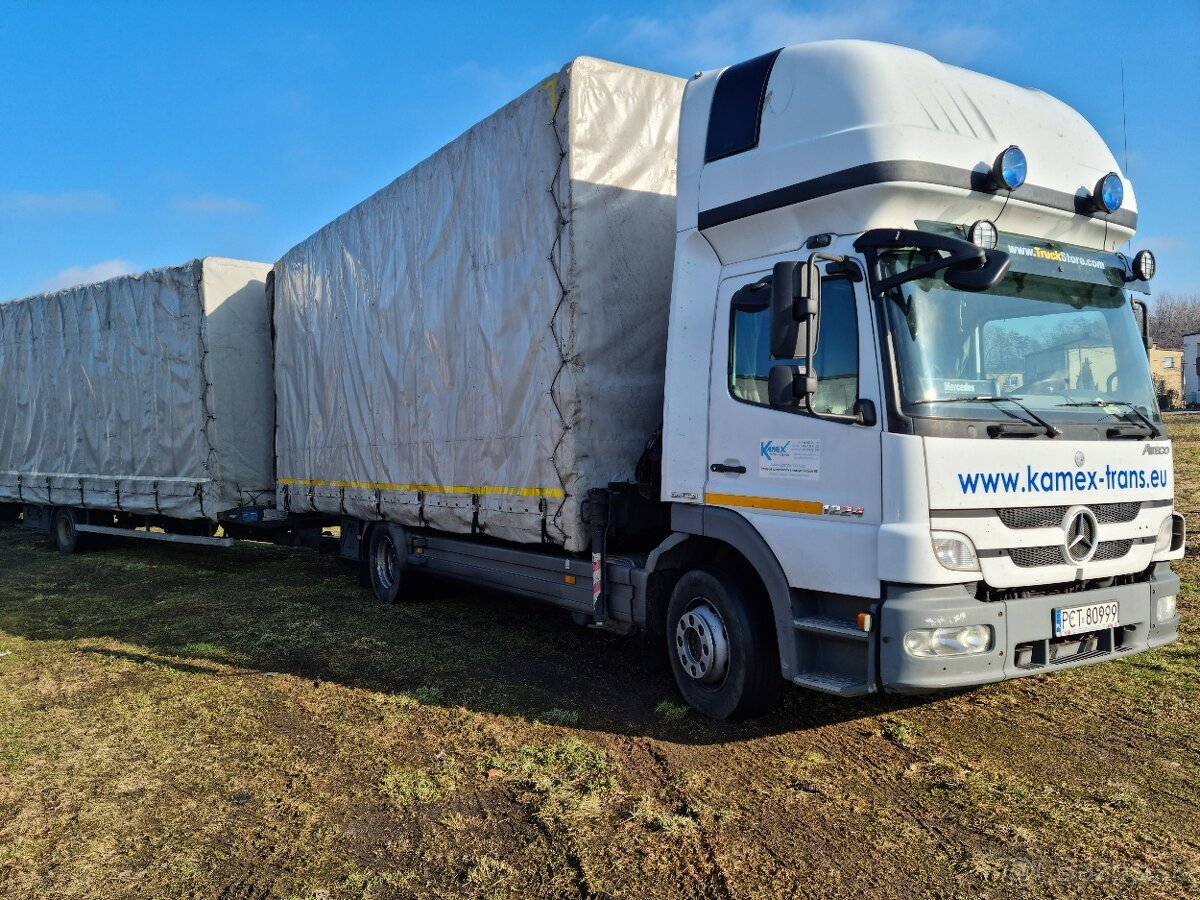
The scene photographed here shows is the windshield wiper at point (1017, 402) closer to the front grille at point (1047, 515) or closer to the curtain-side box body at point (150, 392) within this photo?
the front grille at point (1047, 515)

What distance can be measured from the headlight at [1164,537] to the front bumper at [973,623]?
2.14ft

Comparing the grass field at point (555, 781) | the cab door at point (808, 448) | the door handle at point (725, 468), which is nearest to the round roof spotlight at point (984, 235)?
the cab door at point (808, 448)

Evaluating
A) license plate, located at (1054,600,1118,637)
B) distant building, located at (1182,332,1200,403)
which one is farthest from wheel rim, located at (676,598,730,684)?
distant building, located at (1182,332,1200,403)

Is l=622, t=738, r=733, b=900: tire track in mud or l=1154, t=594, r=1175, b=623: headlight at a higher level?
l=1154, t=594, r=1175, b=623: headlight

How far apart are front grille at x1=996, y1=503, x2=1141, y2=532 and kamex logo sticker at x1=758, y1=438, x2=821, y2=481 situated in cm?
89

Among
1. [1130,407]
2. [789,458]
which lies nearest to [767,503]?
[789,458]

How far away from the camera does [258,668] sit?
6.96 meters

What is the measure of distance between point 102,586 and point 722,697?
29.6ft

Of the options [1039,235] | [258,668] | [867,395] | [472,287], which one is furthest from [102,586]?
[1039,235]

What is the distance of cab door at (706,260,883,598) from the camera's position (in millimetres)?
4449

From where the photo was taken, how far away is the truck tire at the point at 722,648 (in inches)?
200

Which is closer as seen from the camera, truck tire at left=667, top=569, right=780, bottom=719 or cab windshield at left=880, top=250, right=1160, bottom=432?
cab windshield at left=880, top=250, right=1160, bottom=432

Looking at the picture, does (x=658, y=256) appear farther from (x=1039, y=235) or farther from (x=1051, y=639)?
(x=1051, y=639)

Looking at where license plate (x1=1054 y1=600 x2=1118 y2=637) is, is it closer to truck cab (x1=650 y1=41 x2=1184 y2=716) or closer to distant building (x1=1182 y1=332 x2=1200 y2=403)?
truck cab (x1=650 y1=41 x2=1184 y2=716)
